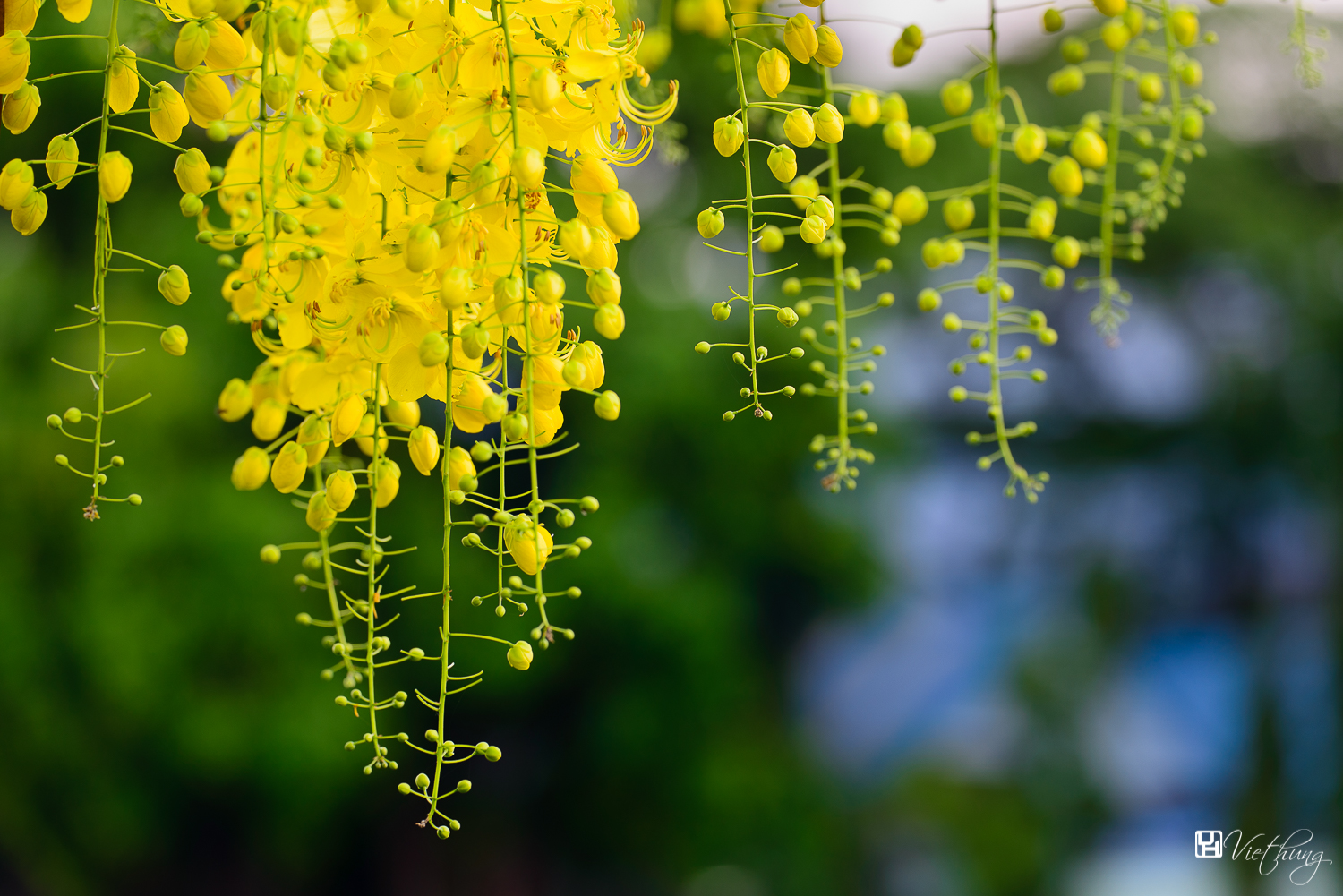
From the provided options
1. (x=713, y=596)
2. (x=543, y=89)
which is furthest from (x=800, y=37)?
(x=713, y=596)

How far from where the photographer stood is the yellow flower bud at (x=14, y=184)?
39 cm

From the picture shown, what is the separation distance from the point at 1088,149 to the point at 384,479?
1.11ft

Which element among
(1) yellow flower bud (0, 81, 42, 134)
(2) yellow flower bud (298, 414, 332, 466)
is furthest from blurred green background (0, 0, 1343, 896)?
(2) yellow flower bud (298, 414, 332, 466)

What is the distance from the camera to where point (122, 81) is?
0.40 metres

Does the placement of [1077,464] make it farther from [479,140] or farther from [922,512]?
[479,140]

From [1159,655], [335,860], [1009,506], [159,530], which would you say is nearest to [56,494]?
[159,530]

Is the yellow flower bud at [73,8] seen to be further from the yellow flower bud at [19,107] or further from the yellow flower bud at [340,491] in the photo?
the yellow flower bud at [340,491]

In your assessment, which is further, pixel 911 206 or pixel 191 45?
pixel 911 206

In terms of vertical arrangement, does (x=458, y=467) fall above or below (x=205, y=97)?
below

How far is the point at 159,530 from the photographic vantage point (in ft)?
7.75

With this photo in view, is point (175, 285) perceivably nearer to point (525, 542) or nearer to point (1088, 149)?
point (525, 542)

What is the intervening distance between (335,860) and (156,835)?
2.43ft

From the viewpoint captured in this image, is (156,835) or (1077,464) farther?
(1077,464)

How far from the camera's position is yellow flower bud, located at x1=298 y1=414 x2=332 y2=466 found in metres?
0.37
